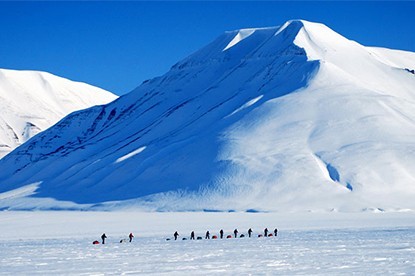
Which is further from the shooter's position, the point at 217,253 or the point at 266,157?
the point at 266,157

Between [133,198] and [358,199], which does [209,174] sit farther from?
[358,199]

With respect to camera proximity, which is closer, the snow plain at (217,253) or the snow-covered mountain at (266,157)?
the snow plain at (217,253)

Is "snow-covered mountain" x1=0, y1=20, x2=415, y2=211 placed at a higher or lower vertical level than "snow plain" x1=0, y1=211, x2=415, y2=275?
higher

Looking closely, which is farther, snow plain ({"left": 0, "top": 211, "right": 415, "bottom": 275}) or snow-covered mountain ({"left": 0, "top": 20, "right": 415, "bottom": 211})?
snow-covered mountain ({"left": 0, "top": 20, "right": 415, "bottom": 211})

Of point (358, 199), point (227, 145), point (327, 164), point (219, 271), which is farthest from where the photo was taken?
point (227, 145)

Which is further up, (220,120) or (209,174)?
(220,120)

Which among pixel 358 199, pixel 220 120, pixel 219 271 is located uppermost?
pixel 220 120

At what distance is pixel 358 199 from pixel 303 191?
11142mm

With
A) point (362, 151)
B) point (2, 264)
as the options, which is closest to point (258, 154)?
point (362, 151)

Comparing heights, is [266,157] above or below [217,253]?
above

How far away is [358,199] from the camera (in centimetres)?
12444

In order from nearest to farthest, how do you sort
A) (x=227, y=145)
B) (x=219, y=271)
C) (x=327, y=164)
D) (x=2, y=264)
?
(x=219, y=271)
(x=2, y=264)
(x=327, y=164)
(x=227, y=145)

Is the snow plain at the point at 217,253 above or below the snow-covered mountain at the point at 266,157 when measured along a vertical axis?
below

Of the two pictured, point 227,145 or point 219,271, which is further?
point 227,145
